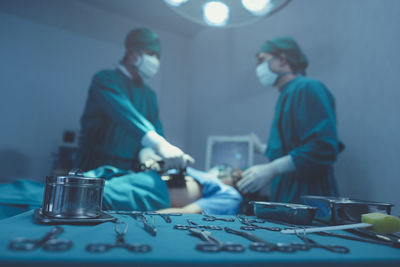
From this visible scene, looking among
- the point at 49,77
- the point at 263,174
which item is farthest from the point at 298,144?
the point at 49,77

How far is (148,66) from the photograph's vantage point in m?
1.27

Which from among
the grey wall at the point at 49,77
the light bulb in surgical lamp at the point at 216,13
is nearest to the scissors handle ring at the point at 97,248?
the grey wall at the point at 49,77

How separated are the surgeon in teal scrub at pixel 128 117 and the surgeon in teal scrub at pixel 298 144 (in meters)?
0.48

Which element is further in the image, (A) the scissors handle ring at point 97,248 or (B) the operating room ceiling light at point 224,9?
(B) the operating room ceiling light at point 224,9

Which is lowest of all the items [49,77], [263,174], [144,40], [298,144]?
[263,174]

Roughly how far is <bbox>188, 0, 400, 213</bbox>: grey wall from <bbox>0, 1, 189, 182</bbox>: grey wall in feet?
0.59

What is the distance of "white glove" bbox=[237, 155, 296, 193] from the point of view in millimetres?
1179

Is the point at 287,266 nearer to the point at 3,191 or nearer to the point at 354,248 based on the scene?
the point at 354,248

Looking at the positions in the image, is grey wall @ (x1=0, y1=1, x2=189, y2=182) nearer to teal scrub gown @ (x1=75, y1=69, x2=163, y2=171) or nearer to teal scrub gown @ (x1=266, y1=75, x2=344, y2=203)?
teal scrub gown @ (x1=75, y1=69, x2=163, y2=171)

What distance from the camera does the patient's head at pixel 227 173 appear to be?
130 cm

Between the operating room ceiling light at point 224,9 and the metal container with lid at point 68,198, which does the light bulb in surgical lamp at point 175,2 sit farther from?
the metal container with lid at point 68,198

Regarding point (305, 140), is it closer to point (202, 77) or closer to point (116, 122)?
point (202, 77)

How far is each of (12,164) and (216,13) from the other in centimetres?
122

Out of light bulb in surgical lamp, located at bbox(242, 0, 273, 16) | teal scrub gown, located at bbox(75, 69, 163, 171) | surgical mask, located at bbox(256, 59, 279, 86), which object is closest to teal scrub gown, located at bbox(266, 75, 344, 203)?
surgical mask, located at bbox(256, 59, 279, 86)
